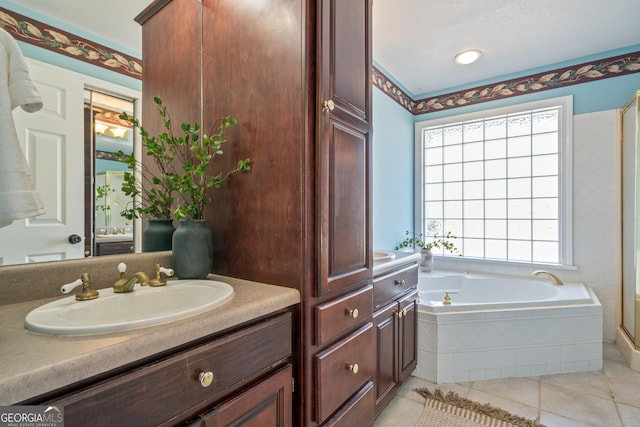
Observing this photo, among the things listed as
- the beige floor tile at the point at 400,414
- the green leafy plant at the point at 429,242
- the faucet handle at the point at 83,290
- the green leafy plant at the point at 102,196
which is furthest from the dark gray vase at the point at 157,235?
the green leafy plant at the point at 429,242

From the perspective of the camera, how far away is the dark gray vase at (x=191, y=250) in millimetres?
1075

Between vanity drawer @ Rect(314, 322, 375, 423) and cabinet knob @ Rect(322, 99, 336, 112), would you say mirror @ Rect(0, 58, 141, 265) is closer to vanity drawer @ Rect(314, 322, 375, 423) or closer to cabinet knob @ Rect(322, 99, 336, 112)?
cabinet knob @ Rect(322, 99, 336, 112)

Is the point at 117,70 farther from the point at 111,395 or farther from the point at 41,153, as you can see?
the point at 111,395

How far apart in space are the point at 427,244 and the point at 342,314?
2.52 metres

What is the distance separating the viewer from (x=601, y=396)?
6.03 feet

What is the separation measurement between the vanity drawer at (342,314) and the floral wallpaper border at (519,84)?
6.98ft

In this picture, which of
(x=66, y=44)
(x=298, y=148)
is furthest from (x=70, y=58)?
(x=298, y=148)

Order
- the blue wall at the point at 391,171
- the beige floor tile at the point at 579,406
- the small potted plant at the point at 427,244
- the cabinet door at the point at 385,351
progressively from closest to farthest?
the cabinet door at the point at 385,351, the beige floor tile at the point at 579,406, the blue wall at the point at 391,171, the small potted plant at the point at 427,244

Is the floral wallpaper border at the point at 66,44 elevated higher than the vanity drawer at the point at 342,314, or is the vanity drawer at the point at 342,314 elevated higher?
the floral wallpaper border at the point at 66,44

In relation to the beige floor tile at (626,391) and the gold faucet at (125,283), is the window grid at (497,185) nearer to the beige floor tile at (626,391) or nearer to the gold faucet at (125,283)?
the beige floor tile at (626,391)

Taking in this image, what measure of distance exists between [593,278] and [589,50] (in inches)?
76.9

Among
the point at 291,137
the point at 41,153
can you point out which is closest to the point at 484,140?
the point at 291,137

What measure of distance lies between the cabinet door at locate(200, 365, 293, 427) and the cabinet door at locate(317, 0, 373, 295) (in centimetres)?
31

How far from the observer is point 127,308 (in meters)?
0.92
